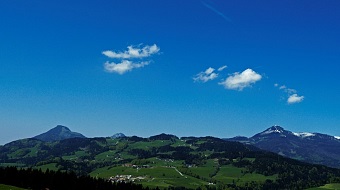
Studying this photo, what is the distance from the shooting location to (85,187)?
145 m

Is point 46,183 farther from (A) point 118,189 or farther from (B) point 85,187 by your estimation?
(A) point 118,189

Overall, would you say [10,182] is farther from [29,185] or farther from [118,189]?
[118,189]

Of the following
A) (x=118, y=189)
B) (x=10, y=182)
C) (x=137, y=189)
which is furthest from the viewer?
(x=137, y=189)

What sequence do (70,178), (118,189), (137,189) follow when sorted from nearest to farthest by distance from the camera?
(70,178) < (118,189) < (137,189)

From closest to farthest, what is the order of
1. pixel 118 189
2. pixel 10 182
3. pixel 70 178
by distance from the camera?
pixel 10 182
pixel 70 178
pixel 118 189

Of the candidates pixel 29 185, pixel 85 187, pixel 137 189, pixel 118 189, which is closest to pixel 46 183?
pixel 29 185

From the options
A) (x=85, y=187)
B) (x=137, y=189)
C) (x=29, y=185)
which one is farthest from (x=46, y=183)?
(x=137, y=189)

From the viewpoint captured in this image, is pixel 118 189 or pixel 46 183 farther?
pixel 118 189

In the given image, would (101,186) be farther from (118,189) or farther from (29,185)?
(29,185)

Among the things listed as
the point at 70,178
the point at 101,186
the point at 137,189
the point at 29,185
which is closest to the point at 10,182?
the point at 29,185

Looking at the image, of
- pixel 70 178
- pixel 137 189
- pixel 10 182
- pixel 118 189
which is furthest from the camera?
pixel 137 189

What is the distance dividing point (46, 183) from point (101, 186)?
24.6 meters

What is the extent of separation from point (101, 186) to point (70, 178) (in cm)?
1427

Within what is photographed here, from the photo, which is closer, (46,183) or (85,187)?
(46,183)
